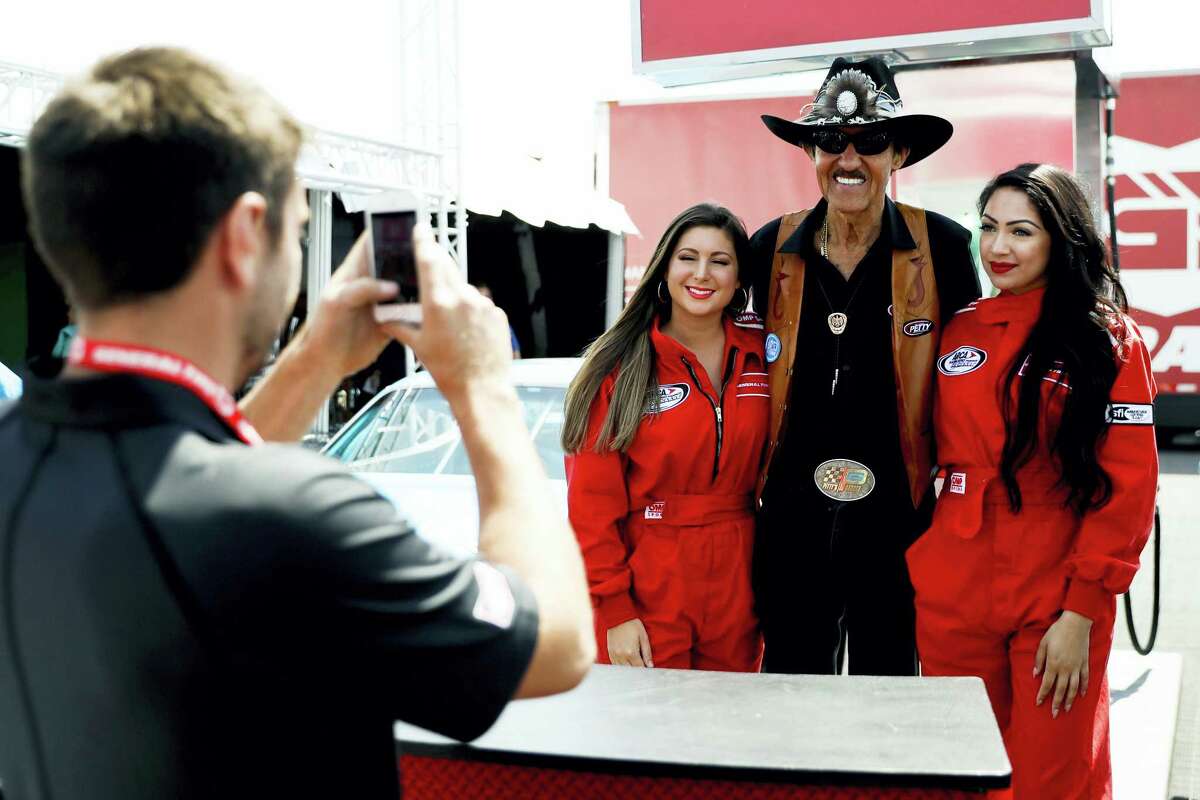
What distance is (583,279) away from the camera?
688 inches

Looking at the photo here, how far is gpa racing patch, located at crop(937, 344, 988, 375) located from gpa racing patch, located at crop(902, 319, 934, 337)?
0.08m

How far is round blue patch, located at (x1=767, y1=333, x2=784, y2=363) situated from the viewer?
9.62 feet

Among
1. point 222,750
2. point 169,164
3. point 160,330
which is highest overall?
point 169,164

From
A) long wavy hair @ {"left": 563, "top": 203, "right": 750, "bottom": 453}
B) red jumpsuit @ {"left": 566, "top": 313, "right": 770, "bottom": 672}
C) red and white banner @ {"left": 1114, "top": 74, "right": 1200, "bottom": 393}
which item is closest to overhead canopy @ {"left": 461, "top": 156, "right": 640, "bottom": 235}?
red and white banner @ {"left": 1114, "top": 74, "right": 1200, "bottom": 393}

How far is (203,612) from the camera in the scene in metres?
0.88

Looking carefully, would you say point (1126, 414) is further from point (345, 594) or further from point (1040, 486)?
point (345, 594)

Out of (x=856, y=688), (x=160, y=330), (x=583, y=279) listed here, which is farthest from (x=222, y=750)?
(x=583, y=279)

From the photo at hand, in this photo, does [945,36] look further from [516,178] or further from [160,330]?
[516,178]

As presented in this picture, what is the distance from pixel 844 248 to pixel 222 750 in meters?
2.40

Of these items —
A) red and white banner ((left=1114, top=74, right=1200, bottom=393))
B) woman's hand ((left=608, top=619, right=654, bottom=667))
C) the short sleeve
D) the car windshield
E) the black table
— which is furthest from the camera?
red and white banner ((left=1114, top=74, right=1200, bottom=393))

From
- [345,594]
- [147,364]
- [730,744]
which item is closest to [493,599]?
[345,594]

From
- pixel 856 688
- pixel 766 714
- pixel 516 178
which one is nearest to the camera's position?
pixel 766 714

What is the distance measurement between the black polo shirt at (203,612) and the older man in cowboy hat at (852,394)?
6.52 ft

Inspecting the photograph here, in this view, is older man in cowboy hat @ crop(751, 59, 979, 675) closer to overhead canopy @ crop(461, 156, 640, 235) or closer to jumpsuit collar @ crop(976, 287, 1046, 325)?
jumpsuit collar @ crop(976, 287, 1046, 325)
